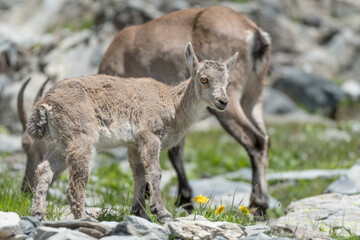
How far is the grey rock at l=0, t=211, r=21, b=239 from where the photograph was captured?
405 cm

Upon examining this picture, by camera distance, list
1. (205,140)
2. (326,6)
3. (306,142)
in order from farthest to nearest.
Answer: (326,6) → (205,140) → (306,142)

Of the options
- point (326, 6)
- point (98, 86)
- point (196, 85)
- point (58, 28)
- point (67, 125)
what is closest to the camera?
point (67, 125)

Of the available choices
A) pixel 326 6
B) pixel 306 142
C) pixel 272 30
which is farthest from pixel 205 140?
pixel 326 6

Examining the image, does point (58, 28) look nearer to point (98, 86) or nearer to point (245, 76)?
point (245, 76)

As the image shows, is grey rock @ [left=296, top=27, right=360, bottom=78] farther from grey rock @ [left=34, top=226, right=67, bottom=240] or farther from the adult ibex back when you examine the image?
grey rock @ [left=34, top=226, right=67, bottom=240]

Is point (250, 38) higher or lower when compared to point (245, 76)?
higher

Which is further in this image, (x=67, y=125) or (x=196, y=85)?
(x=196, y=85)

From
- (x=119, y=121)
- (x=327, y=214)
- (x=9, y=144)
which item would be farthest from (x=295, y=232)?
(x=9, y=144)

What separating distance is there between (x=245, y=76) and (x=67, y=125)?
3608 millimetres

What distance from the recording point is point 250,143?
24.6 ft

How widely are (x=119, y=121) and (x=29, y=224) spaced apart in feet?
4.66

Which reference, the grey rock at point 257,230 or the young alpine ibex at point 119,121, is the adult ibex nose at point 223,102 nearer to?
the young alpine ibex at point 119,121

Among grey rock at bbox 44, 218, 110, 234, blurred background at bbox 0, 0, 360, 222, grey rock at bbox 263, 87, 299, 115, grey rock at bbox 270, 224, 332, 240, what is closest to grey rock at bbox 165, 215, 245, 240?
grey rock at bbox 44, 218, 110, 234

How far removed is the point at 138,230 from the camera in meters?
4.15
